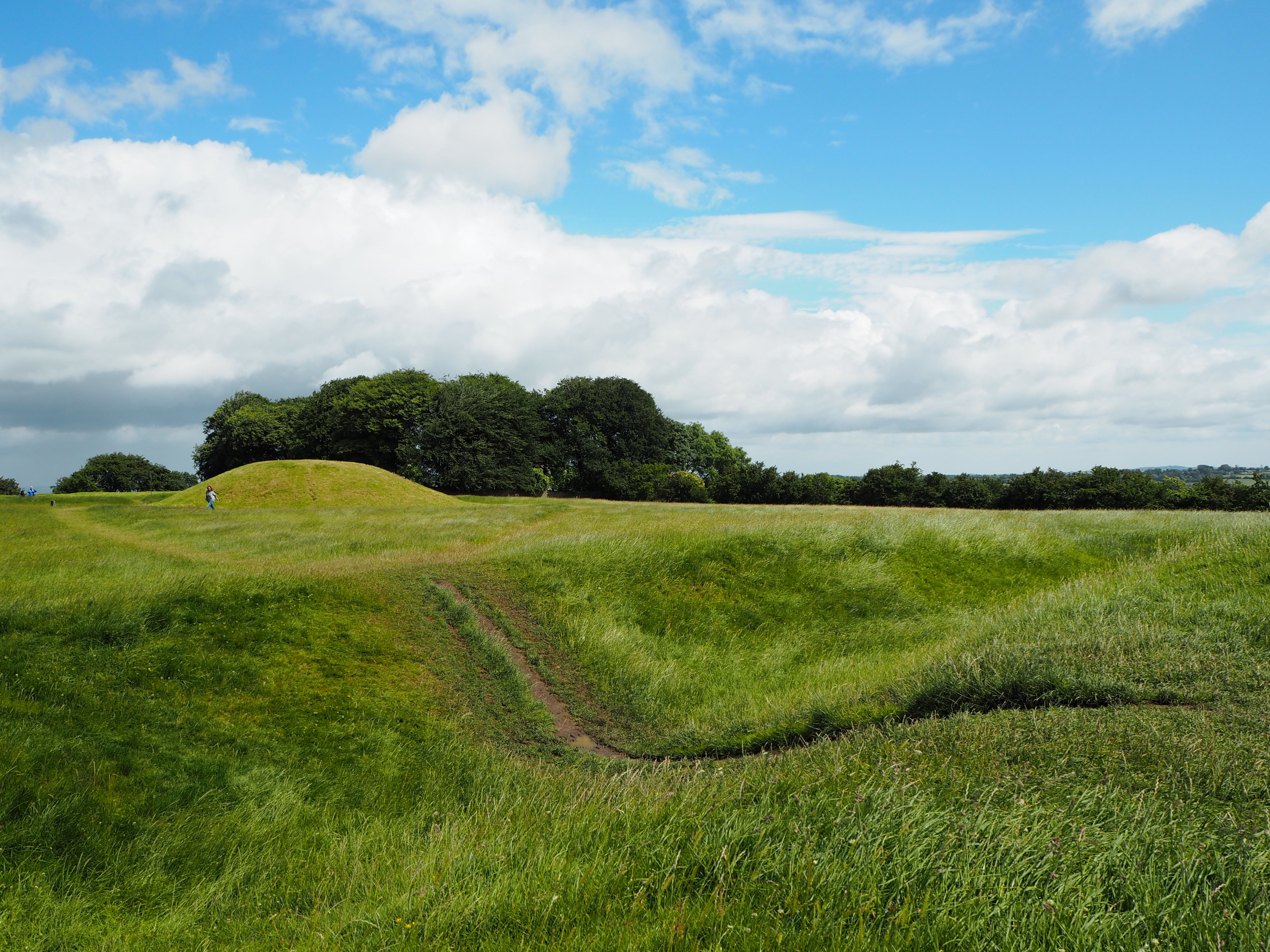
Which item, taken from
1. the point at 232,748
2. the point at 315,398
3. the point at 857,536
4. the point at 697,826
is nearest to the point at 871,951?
the point at 697,826

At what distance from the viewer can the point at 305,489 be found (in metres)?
50.6

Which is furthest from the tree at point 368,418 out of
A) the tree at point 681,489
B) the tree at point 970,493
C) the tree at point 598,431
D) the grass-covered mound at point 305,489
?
the tree at point 970,493

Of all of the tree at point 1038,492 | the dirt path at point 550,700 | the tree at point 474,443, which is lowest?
the dirt path at point 550,700

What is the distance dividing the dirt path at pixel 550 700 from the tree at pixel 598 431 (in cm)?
6912

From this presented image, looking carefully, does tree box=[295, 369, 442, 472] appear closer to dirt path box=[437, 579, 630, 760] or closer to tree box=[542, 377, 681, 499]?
tree box=[542, 377, 681, 499]

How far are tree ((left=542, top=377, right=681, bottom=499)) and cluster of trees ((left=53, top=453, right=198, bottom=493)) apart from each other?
274ft

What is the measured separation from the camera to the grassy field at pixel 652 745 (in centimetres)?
440

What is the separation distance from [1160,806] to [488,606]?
15184mm

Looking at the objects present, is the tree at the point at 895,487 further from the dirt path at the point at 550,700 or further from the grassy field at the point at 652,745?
the dirt path at the point at 550,700

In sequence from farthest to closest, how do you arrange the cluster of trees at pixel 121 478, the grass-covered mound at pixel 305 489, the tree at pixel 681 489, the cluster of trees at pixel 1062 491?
the cluster of trees at pixel 121 478 < the tree at pixel 681 489 < the cluster of trees at pixel 1062 491 < the grass-covered mound at pixel 305 489

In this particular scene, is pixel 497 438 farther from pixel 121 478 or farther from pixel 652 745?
pixel 121 478

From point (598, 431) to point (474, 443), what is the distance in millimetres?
19239

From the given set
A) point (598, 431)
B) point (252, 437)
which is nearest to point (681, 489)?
point (598, 431)

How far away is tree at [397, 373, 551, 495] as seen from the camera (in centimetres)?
7544
